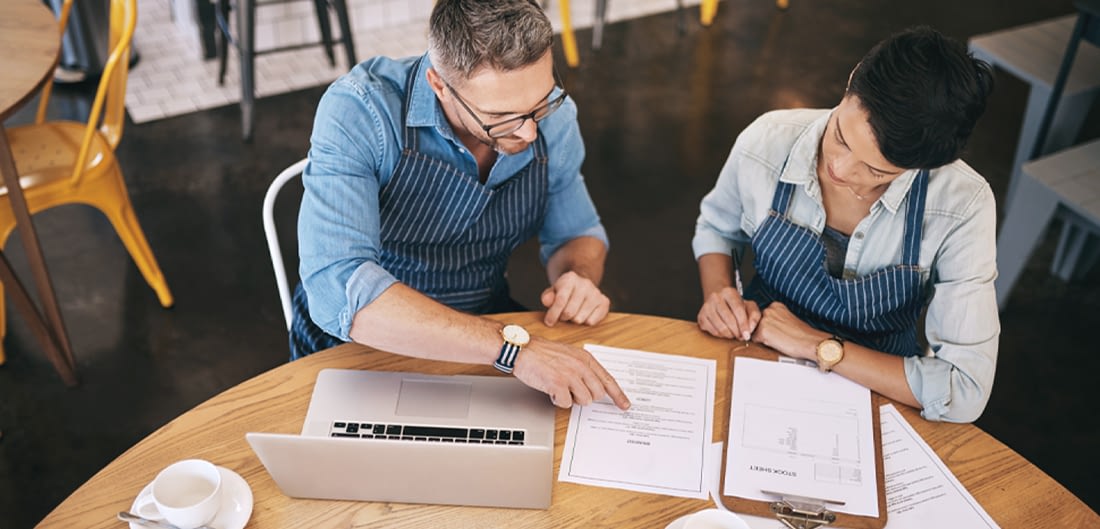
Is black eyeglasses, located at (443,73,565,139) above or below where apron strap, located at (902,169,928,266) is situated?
above

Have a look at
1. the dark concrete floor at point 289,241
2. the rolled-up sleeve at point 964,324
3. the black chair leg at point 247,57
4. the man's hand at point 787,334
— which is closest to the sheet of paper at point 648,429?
the man's hand at point 787,334

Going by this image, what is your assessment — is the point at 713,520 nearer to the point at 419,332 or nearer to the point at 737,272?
the point at 419,332

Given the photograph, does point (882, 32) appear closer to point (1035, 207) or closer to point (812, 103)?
point (812, 103)

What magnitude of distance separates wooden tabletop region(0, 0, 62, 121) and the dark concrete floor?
858 mm

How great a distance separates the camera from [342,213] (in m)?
1.58

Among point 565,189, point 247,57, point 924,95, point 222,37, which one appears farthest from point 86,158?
point 924,95

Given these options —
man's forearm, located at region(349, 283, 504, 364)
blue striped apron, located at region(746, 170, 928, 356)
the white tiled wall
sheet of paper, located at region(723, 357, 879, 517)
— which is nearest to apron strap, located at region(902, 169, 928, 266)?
blue striped apron, located at region(746, 170, 928, 356)

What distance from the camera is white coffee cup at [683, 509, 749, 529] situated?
1.23m

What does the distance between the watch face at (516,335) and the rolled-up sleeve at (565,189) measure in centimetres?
43

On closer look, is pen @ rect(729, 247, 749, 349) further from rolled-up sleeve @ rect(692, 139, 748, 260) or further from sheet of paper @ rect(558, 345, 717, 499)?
sheet of paper @ rect(558, 345, 717, 499)

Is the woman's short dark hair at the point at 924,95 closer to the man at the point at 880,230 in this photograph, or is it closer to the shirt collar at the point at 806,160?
the man at the point at 880,230

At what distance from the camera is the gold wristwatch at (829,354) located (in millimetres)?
1586

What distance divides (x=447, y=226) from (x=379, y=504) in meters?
0.62

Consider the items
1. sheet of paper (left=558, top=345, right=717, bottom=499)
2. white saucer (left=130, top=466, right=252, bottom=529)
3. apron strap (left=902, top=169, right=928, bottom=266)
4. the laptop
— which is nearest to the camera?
the laptop
